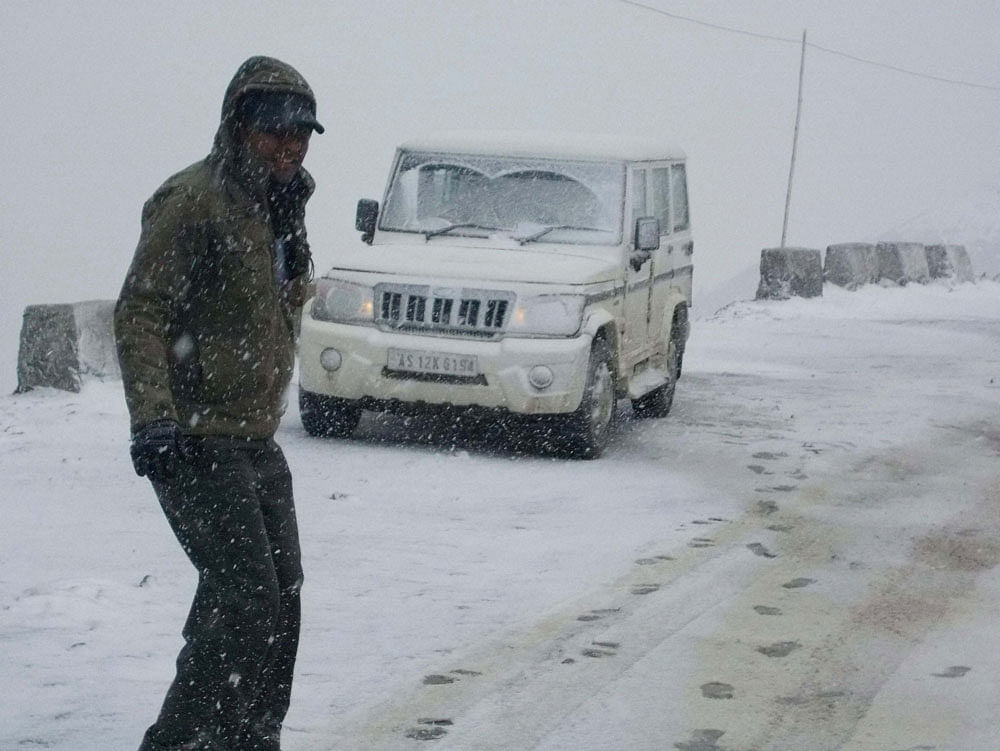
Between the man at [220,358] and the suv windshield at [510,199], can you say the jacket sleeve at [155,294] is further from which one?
the suv windshield at [510,199]

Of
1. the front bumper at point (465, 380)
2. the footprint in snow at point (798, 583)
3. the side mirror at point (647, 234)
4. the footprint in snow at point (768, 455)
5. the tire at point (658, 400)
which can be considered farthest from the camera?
the tire at point (658, 400)

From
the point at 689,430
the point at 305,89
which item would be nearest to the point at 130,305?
the point at 305,89

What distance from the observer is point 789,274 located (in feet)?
78.8

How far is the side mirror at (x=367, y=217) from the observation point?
11031 mm

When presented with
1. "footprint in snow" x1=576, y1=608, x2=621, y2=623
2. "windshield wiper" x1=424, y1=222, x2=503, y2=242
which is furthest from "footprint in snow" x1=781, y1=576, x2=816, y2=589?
"windshield wiper" x1=424, y1=222, x2=503, y2=242

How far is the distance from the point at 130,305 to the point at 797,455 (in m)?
7.14

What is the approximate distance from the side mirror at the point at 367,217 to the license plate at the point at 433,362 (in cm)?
143

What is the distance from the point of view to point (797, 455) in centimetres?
A: 1043

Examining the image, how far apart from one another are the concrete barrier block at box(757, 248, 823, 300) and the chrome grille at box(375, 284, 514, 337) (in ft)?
47.8

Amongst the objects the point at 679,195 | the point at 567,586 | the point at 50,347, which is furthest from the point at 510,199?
the point at 567,586

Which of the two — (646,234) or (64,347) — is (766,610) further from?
(64,347)

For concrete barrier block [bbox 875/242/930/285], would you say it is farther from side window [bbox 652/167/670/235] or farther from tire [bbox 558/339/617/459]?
tire [bbox 558/339/617/459]

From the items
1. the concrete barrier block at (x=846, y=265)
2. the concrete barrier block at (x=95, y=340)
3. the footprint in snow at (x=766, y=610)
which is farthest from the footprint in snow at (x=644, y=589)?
the concrete barrier block at (x=846, y=265)

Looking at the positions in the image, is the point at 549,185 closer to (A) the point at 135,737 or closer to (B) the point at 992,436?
(B) the point at 992,436
